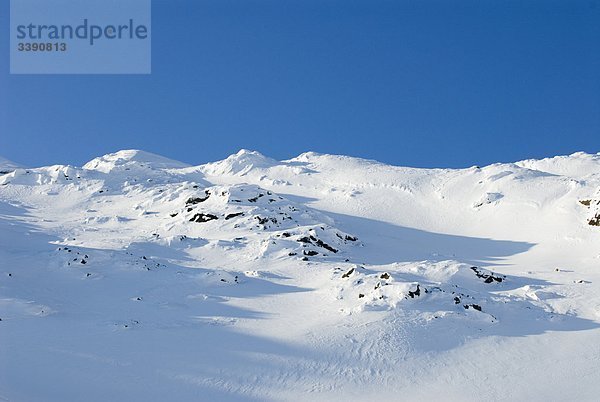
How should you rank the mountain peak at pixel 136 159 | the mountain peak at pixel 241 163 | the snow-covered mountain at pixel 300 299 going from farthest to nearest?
the mountain peak at pixel 136 159
the mountain peak at pixel 241 163
the snow-covered mountain at pixel 300 299

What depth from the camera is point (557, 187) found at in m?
59.3

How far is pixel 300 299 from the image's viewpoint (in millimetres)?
29328

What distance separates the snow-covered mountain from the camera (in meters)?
19.5

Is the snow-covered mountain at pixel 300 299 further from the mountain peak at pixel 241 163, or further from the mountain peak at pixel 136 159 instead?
the mountain peak at pixel 136 159

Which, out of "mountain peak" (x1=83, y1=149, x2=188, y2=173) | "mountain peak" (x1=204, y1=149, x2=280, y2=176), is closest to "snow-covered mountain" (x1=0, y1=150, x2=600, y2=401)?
"mountain peak" (x1=204, y1=149, x2=280, y2=176)

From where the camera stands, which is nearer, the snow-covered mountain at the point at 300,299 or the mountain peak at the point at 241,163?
the snow-covered mountain at the point at 300,299

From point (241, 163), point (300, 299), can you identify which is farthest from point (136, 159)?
point (300, 299)

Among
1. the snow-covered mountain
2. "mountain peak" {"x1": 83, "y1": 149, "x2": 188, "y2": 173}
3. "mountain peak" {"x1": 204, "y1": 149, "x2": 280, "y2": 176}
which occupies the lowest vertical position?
the snow-covered mountain

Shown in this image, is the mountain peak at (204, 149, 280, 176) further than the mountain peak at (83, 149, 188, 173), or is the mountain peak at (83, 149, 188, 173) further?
the mountain peak at (83, 149, 188, 173)

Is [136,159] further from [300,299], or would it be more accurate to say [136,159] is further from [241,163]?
[300,299]

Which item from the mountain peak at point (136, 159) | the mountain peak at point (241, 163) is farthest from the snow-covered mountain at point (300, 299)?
the mountain peak at point (136, 159)

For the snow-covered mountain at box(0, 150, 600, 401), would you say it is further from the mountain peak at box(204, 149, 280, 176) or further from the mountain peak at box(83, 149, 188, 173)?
the mountain peak at box(83, 149, 188, 173)

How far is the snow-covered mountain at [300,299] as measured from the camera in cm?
1953

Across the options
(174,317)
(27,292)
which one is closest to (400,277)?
(174,317)
